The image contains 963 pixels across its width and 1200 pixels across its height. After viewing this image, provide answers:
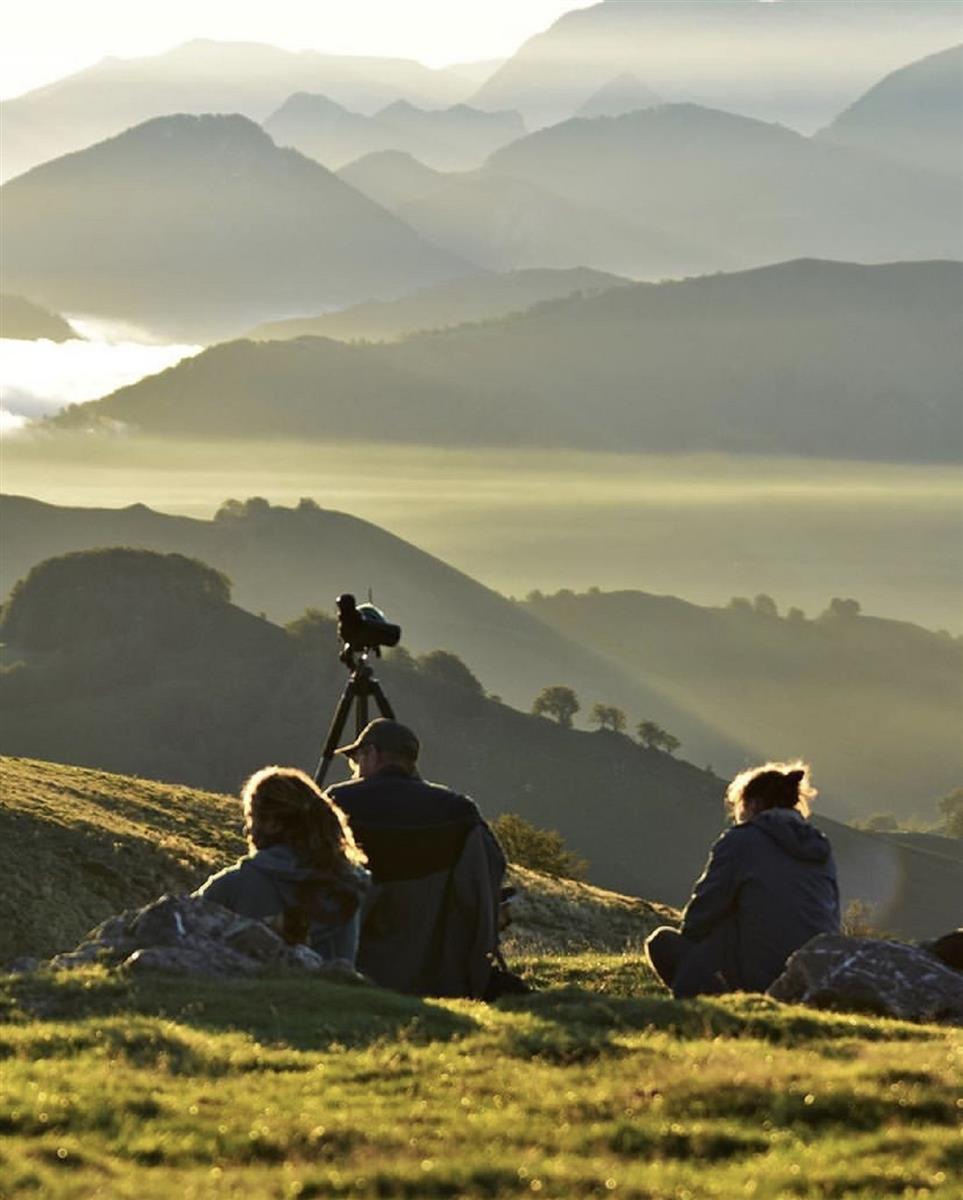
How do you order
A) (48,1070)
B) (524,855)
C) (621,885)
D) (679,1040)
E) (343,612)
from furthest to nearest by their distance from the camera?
(621,885)
(524,855)
(343,612)
(679,1040)
(48,1070)

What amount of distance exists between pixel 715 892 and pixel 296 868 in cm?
288

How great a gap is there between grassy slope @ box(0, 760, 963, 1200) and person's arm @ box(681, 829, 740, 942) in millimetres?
1152

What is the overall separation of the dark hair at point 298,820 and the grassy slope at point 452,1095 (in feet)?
2.74

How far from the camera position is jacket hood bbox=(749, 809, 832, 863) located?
14414 millimetres

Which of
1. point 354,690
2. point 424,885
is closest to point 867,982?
point 424,885

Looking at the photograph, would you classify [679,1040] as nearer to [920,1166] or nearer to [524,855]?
[920,1166]

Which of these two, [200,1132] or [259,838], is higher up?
[259,838]

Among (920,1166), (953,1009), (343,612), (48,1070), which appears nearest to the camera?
(920,1166)

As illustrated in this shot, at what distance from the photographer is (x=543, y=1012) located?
13219 mm

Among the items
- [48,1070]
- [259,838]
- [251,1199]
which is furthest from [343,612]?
[251,1199]

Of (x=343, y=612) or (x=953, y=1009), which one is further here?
(x=343, y=612)

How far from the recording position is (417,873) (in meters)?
15.0

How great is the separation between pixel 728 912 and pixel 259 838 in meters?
3.35

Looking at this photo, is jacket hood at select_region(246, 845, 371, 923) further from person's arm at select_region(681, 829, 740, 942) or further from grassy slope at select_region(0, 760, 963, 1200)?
person's arm at select_region(681, 829, 740, 942)
